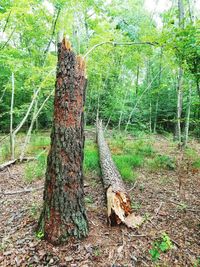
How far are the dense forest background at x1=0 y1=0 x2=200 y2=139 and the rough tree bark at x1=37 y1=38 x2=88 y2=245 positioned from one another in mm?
2175

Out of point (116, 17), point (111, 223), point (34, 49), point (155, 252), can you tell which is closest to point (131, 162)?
point (111, 223)

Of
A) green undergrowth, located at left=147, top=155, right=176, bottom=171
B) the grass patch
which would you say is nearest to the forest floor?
the grass patch

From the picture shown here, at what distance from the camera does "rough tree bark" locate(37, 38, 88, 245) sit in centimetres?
260

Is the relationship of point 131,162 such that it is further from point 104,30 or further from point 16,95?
point 16,95

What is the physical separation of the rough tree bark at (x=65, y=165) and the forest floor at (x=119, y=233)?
7.5 inches

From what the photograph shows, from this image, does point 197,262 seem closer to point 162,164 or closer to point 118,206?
point 118,206

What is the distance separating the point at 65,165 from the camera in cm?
262

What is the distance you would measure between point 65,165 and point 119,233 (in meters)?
1.22

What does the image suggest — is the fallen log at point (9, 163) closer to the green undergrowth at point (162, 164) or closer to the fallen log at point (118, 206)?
the fallen log at point (118, 206)

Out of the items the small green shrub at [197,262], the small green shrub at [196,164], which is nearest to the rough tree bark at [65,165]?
the small green shrub at [197,262]

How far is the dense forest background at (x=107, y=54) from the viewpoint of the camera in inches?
217

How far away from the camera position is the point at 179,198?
395 cm

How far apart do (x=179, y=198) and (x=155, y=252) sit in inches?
67.9

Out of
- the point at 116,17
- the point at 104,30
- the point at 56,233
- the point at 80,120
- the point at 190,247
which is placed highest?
the point at 116,17
